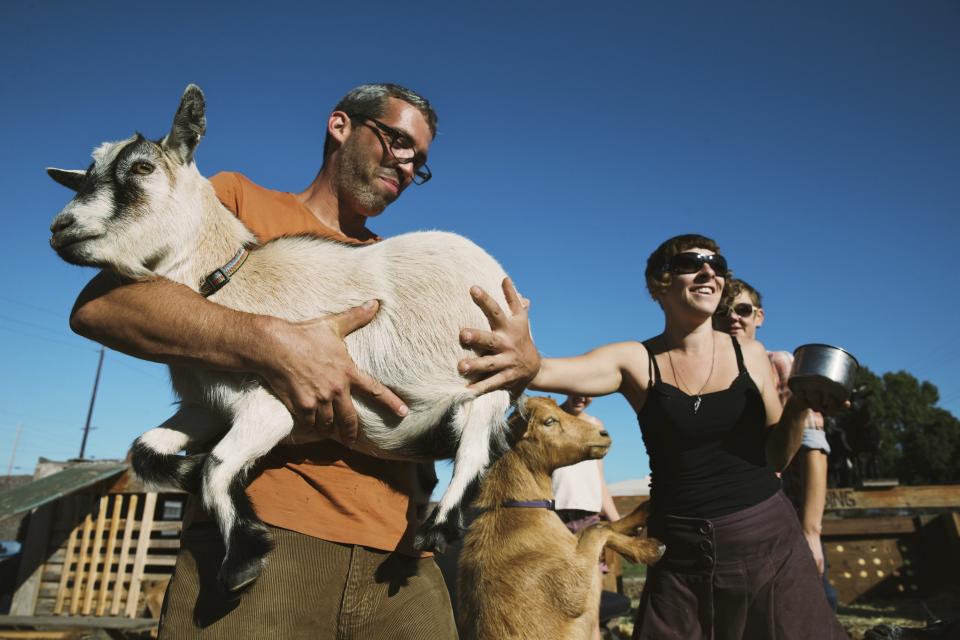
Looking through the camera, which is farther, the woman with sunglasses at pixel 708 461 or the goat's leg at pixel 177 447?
the woman with sunglasses at pixel 708 461

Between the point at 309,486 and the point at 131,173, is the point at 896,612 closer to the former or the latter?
the point at 309,486

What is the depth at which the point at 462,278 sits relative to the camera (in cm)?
193

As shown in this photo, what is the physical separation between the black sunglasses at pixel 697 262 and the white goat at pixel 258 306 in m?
1.57

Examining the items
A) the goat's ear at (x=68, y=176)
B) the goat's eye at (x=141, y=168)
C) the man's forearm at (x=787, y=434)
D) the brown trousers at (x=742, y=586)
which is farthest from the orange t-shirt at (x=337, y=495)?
the man's forearm at (x=787, y=434)

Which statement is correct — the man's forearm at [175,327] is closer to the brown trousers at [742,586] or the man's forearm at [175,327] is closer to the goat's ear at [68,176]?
the goat's ear at [68,176]

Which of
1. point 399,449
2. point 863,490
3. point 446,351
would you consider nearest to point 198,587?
point 399,449

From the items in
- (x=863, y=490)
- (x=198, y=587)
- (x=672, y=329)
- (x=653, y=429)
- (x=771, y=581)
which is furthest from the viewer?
(x=863, y=490)

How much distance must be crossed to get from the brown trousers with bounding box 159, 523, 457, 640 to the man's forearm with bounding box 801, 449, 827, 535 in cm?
275

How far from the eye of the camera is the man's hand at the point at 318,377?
5.23 feet

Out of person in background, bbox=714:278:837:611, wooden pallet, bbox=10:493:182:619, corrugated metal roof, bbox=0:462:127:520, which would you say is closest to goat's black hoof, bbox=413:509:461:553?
person in background, bbox=714:278:837:611

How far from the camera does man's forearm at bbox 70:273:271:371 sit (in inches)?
63.0

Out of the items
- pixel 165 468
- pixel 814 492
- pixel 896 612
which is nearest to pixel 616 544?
pixel 814 492

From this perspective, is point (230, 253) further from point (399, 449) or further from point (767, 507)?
point (767, 507)

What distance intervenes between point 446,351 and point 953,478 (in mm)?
51437
